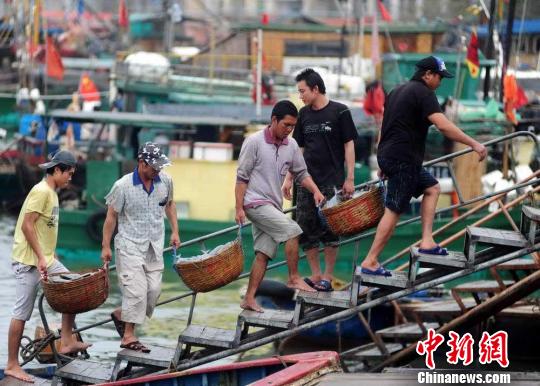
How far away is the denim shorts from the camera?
33.3 ft

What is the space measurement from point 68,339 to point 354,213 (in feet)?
9.16

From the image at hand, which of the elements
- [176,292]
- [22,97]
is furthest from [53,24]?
[176,292]

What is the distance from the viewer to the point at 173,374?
10.5m

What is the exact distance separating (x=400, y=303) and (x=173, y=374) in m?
5.60

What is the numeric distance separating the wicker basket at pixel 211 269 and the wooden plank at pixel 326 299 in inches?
24.1

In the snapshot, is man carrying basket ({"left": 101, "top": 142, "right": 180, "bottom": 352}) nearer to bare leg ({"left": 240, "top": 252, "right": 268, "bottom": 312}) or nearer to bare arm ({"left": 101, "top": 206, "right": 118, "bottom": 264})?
bare arm ({"left": 101, "top": 206, "right": 118, "bottom": 264})

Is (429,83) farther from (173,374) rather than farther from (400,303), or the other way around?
(400,303)

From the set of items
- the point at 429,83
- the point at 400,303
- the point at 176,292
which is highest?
the point at 429,83

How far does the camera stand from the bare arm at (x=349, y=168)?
10.8m

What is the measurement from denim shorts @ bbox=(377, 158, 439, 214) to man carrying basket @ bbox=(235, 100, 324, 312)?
2.35 feet

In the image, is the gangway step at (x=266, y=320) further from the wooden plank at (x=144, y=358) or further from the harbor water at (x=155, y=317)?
the harbor water at (x=155, y=317)

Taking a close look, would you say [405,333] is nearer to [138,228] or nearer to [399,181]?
[399,181]

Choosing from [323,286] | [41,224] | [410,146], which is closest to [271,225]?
[323,286]

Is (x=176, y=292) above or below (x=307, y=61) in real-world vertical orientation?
below
